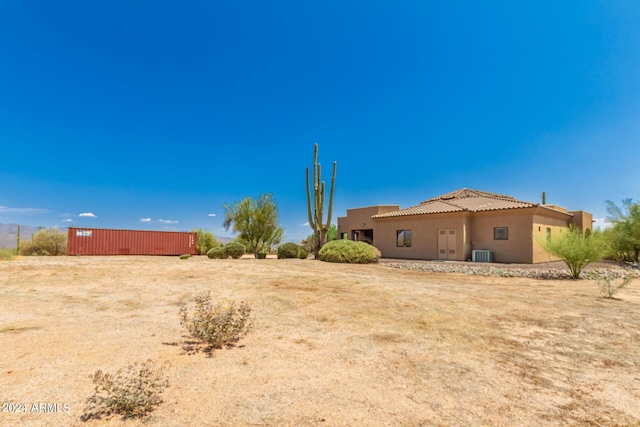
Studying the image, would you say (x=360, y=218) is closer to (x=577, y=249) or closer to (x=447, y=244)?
(x=447, y=244)

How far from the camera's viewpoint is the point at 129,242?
24.4m

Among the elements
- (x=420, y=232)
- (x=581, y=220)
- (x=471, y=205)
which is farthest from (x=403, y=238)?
(x=581, y=220)

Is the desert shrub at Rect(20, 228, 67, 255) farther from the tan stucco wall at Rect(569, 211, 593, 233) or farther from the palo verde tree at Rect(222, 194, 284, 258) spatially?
the tan stucco wall at Rect(569, 211, 593, 233)

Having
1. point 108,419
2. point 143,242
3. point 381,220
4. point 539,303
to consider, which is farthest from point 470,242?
point 143,242

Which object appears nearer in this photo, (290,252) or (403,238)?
(290,252)

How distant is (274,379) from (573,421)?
253cm

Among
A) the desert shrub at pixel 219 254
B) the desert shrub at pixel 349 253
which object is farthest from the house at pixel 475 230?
the desert shrub at pixel 219 254

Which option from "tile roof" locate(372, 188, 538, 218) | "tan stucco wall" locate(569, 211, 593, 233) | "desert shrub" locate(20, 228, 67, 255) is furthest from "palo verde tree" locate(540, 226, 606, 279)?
"desert shrub" locate(20, 228, 67, 255)

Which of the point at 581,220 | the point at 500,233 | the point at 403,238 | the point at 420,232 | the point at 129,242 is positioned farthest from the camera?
the point at 129,242

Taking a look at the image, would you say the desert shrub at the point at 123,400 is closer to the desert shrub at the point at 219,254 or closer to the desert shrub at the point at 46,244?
the desert shrub at the point at 219,254

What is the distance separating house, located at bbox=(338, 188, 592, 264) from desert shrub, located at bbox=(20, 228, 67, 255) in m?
23.4

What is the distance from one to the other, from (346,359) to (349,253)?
1351 cm

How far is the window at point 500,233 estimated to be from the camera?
17.8m

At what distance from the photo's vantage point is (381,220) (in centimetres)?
2330
